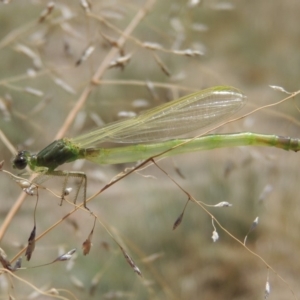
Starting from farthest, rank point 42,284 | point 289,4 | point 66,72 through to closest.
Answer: point 289,4
point 66,72
point 42,284

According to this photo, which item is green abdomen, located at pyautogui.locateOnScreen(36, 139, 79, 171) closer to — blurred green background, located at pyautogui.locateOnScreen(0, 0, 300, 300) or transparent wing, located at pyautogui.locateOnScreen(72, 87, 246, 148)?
transparent wing, located at pyautogui.locateOnScreen(72, 87, 246, 148)

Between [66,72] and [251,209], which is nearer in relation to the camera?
[251,209]

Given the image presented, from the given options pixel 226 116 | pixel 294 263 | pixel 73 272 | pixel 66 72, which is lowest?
pixel 294 263

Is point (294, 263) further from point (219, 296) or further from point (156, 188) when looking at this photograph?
point (156, 188)

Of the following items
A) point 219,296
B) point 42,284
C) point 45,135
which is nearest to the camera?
point 219,296

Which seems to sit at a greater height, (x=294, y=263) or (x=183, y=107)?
(x=183, y=107)

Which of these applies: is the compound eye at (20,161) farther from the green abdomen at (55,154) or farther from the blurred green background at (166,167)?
the blurred green background at (166,167)

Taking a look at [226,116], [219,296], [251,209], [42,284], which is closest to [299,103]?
[251,209]
